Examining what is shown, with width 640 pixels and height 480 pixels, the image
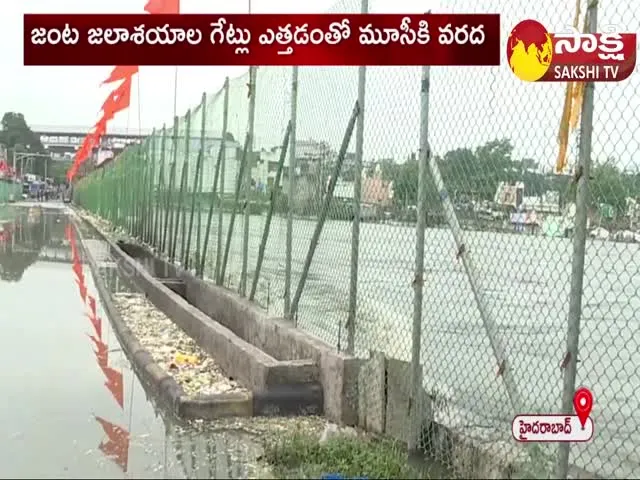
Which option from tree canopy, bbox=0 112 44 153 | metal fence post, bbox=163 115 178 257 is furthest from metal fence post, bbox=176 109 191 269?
tree canopy, bbox=0 112 44 153

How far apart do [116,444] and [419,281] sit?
227cm

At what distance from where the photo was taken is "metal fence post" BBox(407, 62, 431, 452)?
17.1ft

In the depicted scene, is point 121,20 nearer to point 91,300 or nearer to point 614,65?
point 614,65

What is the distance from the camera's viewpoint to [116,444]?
5.55 metres

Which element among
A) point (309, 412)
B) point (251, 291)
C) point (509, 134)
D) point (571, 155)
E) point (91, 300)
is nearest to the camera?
point (571, 155)

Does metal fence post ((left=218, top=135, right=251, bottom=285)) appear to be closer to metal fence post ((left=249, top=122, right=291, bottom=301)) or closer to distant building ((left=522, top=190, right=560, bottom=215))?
metal fence post ((left=249, top=122, right=291, bottom=301))

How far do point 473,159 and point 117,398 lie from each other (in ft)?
12.0

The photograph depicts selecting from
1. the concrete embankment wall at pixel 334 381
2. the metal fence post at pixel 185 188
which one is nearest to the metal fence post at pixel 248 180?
the concrete embankment wall at pixel 334 381

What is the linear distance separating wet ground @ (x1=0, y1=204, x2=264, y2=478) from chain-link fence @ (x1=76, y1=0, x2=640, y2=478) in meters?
1.43

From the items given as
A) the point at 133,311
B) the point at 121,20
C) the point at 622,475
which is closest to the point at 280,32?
the point at 121,20

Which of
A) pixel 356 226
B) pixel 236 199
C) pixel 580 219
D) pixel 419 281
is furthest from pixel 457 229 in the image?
pixel 236 199

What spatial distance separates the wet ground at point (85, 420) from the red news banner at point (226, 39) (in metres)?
2.55

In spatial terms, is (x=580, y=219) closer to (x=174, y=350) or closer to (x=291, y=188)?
(x=291, y=188)

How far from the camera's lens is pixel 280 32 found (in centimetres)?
560
